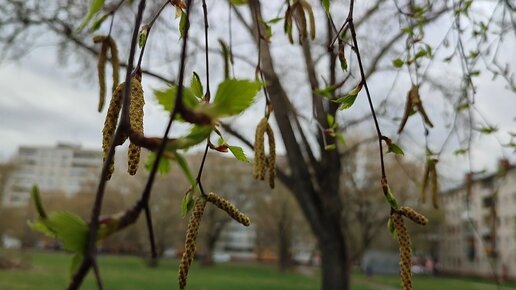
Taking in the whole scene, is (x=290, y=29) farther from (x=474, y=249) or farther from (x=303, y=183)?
(x=474, y=249)

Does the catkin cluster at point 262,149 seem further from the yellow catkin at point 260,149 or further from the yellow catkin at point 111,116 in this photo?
the yellow catkin at point 111,116

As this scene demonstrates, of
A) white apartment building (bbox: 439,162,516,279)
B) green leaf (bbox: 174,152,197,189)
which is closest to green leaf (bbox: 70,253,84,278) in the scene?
green leaf (bbox: 174,152,197,189)

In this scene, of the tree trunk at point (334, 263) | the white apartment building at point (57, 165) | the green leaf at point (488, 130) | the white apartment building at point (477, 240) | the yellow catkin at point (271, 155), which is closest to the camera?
the yellow catkin at point (271, 155)

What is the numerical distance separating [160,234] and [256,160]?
3381cm

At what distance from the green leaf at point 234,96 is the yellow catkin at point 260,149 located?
0.48m

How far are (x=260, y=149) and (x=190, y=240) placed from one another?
0.37 meters

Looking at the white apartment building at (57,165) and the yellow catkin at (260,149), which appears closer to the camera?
the yellow catkin at (260,149)

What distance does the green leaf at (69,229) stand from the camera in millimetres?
427

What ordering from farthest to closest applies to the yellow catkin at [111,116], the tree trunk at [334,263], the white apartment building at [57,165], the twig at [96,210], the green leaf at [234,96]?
the white apartment building at [57,165] → the tree trunk at [334,263] → the yellow catkin at [111,116] → the green leaf at [234,96] → the twig at [96,210]

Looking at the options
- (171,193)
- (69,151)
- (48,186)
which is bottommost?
(171,193)

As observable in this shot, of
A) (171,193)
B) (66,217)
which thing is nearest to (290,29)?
(66,217)

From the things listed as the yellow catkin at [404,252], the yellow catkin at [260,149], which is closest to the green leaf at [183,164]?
the yellow catkin at [404,252]

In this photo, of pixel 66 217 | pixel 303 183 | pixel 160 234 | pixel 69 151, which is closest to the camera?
pixel 66 217

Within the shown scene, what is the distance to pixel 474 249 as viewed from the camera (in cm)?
4759
